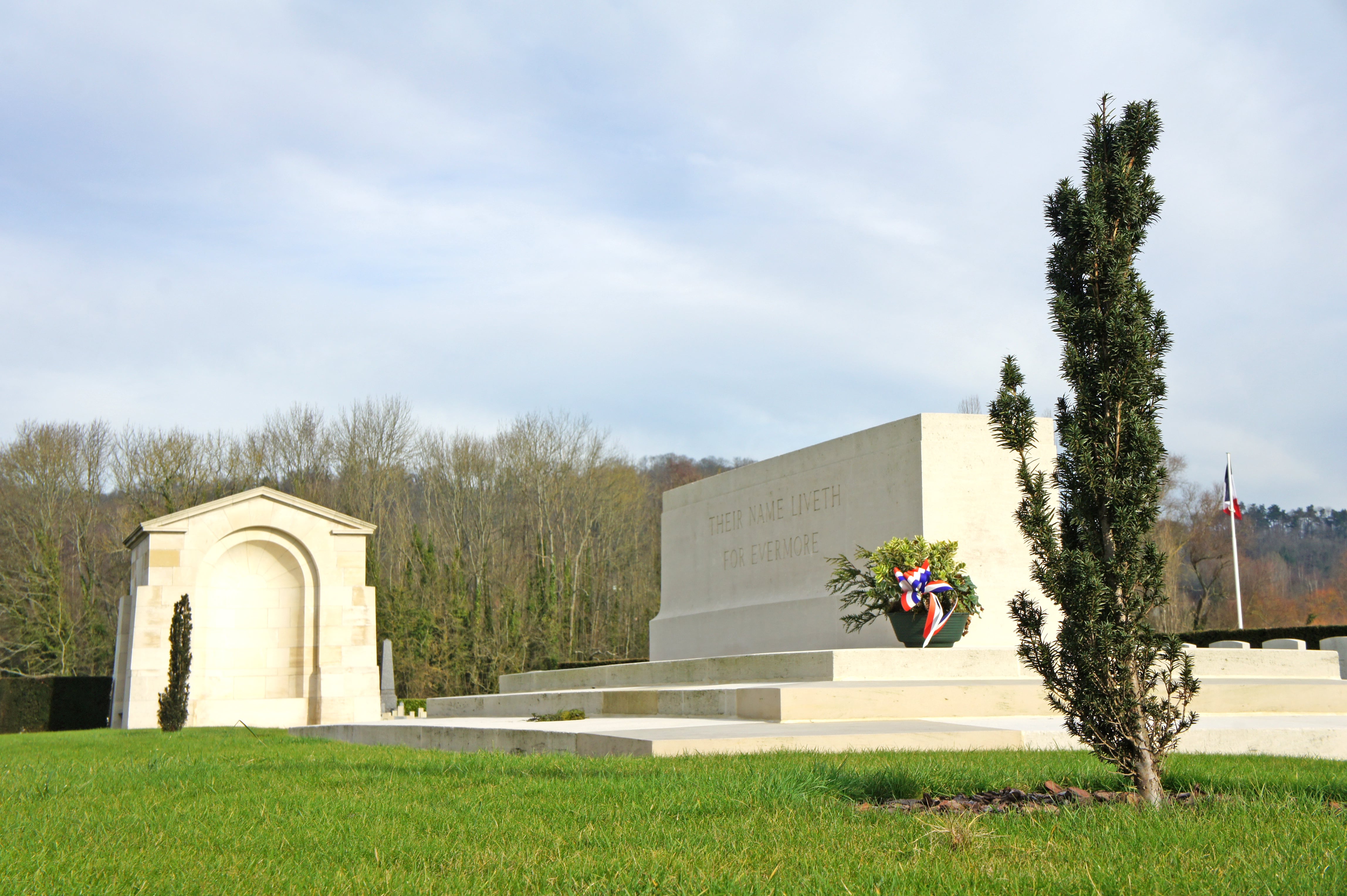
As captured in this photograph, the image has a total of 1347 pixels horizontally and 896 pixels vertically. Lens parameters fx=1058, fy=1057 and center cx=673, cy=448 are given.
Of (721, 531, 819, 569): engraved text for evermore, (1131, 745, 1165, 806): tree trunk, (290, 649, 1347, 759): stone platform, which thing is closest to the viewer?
(1131, 745, 1165, 806): tree trunk

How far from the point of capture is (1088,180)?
211 inches

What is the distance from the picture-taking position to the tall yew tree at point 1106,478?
16.2 ft

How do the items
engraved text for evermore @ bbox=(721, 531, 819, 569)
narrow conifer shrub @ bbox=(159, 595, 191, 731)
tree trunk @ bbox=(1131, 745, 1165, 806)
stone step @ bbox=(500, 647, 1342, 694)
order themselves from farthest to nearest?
1. engraved text for evermore @ bbox=(721, 531, 819, 569)
2. narrow conifer shrub @ bbox=(159, 595, 191, 731)
3. stone step @ bbox=(500, 647, 1342, 694)
4. tree trunk @ bbox=(1131, 745, 1165, 806)

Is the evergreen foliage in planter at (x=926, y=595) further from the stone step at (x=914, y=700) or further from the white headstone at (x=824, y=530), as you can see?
the stone step at (x=914, y=700)

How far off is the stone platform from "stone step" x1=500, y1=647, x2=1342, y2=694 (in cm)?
2

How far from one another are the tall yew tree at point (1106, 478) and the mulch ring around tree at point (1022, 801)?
15 centimetres

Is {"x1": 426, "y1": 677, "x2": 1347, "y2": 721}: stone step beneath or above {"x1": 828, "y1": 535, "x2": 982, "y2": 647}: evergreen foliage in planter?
beneath

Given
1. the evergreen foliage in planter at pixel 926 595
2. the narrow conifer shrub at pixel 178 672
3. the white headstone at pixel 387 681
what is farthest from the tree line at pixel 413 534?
→ the evergreen foliage in planter at pixel 926 595

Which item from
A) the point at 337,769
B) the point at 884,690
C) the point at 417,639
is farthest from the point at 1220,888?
the point at 417,639

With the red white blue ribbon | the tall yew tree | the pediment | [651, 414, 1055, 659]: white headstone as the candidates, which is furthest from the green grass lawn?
the pediment

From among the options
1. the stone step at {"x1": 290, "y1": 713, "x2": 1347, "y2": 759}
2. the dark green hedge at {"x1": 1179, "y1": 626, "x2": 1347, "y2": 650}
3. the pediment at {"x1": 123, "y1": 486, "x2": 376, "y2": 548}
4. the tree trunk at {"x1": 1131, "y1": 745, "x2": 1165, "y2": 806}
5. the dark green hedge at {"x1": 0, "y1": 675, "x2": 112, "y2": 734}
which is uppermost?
the pediment at {"x1": 123, "y1": 486, "x2": 376, "y2": 548}

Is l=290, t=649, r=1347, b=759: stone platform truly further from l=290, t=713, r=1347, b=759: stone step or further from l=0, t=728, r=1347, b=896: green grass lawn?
l=0, t=728, r=1347, b=896: green grass lawn

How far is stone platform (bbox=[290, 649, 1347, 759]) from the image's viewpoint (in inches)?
320

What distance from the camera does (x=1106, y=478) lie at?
199 inches
